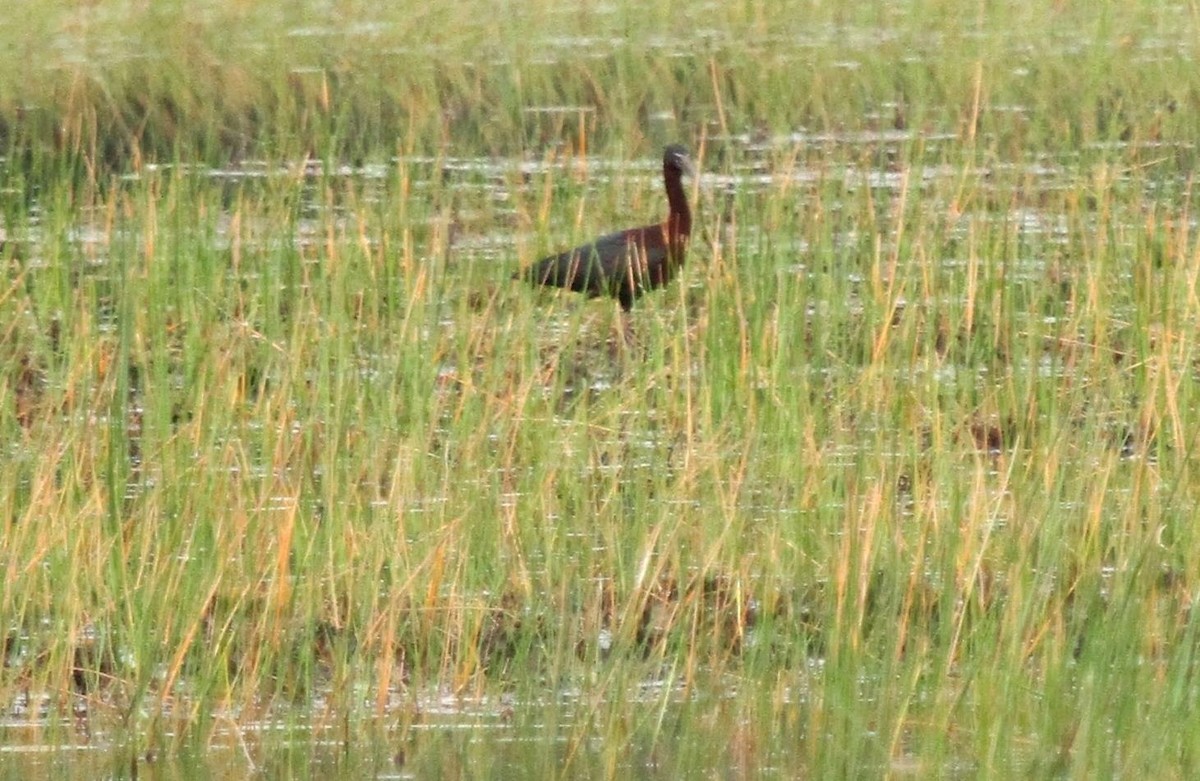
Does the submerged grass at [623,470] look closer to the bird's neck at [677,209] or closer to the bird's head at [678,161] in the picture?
the bird's neck at [677,209]

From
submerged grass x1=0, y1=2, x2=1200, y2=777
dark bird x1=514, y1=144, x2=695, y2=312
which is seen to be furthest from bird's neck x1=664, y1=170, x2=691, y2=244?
submerged grass x1=0, y1=2, x2=1200, y2=777

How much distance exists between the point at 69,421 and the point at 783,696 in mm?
2224

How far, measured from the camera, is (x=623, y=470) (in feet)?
17.8

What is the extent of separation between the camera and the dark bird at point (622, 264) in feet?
22.8

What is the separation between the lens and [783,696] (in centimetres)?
393

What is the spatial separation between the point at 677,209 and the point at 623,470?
93.8 inches

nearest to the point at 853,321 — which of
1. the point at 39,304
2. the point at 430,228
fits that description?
the point at 430,228

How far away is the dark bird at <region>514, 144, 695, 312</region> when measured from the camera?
6953 millimetres

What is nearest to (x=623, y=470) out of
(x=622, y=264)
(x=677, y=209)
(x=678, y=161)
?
(x=622, y=264)

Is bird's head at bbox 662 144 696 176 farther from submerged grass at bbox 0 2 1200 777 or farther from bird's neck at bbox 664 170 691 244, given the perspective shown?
submerged grass at bbox 0 2 1200 777

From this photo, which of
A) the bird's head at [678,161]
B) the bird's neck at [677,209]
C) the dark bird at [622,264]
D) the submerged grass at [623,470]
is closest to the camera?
the submerged grass at [623,470]

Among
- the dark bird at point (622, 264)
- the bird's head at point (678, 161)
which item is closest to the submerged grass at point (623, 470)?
the dark bird at point (622, 264)

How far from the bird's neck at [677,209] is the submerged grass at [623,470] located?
0.13 m

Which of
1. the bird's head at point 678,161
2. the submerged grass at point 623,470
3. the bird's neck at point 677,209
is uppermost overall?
the bird's head at point 678,161
